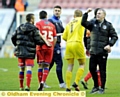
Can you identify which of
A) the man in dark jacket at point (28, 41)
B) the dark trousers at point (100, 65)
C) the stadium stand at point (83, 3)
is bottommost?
the stadium stand at point (83, 3)

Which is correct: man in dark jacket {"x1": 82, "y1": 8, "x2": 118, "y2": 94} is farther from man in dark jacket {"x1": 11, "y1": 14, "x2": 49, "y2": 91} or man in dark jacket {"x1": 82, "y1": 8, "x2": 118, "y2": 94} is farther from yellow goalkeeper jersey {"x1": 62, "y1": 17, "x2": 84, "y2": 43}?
man in dark jacket {"x1": 11, "y1": 14, "x2": 49, "y2": 91}

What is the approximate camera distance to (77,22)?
13289mm

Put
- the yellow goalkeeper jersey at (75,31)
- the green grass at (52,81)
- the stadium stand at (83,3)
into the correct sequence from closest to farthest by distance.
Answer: the yellow goalkeeper jersey at (75,31), the green grass at (52,81), the stadium stand at (83,3)

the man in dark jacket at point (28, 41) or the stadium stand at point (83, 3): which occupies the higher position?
the man in dark jacket at point (28, 41)

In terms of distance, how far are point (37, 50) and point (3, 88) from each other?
1.24 metres

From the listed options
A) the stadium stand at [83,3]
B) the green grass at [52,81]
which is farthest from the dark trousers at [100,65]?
the stadium stand at [83,3]

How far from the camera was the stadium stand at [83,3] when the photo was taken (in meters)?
35.3

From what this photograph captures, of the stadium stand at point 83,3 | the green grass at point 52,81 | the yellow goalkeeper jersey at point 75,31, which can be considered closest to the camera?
the yellow goalkeeper jersey at point 75,31

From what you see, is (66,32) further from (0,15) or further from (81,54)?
(0,15)

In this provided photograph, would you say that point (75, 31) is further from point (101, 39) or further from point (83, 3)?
point (83, 3)

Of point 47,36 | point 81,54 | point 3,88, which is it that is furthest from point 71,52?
point 3,88

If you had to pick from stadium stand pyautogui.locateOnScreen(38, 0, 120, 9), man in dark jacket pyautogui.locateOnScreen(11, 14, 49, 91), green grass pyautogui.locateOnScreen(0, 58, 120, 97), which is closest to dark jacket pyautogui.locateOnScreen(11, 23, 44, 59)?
man in dark jacket pyautogui.locateOnScreen(11, 14, 49, 91)

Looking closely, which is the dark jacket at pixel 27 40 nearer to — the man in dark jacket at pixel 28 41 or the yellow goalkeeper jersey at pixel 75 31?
the man in dark jacket at pixel 28 41

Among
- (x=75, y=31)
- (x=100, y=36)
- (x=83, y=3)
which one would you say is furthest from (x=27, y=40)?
(x=83, y=3)
